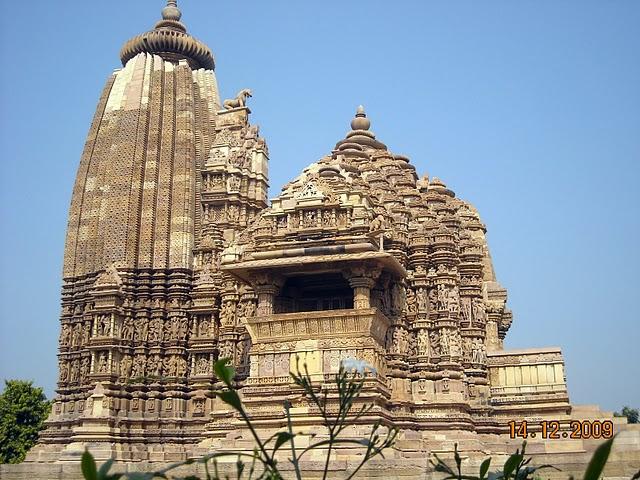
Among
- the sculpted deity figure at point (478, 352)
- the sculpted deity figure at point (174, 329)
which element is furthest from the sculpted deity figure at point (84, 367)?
the sculpted deity figure at point (478, 352)

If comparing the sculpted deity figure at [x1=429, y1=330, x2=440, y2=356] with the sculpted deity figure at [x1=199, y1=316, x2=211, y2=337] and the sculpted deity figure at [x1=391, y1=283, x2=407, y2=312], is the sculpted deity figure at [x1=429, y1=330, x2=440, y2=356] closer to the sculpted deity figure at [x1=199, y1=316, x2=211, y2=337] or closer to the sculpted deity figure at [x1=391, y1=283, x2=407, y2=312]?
the sculpted deity figure at [x1=391, y1=283, x2=407, y2=312]

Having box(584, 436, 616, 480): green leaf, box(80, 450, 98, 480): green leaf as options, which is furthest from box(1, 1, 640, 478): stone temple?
Result: box(80, 450, 98, 480): green leaf

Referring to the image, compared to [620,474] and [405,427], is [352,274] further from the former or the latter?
[620,474]

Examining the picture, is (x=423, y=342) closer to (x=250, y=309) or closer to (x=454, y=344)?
(x=454, y=344)

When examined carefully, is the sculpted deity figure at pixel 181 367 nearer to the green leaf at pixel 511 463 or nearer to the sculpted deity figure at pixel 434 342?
the sculpted deity figure at pixel 434 342

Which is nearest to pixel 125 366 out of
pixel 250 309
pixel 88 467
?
pixel 250 309

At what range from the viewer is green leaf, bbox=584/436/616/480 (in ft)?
8.54

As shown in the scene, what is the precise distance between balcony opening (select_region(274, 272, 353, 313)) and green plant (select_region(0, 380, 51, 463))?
54.3 feet

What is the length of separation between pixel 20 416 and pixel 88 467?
33731 mm

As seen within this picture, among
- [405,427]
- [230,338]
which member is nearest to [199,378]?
[230,338]

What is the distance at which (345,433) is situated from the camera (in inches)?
771

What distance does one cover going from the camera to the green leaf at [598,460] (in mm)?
2604

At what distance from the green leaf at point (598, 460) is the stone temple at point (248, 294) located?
1274 cm

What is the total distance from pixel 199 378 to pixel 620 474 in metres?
14.2
